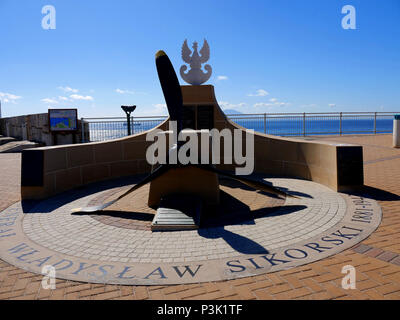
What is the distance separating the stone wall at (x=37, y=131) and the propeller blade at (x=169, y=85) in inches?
526

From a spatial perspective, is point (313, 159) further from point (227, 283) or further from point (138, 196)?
point (227, 283)

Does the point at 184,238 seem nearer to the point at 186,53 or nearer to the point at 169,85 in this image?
the point at 169,85

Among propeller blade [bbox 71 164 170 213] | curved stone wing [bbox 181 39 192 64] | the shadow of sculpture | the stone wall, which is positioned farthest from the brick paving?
the stone wall

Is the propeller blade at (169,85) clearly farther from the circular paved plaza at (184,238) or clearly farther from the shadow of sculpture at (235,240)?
the shadow of sculpture at (235,240)

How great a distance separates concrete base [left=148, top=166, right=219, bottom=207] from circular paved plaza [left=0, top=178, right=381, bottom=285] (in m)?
0.30

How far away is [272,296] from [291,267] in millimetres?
641

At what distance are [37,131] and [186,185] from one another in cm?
1781

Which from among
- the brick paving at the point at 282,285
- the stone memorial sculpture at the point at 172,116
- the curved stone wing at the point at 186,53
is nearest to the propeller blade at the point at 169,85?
the stone memorial sculpture at the point at 172,116

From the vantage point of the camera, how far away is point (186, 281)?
3.15m

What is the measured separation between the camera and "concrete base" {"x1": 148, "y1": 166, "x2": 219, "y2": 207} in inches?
238

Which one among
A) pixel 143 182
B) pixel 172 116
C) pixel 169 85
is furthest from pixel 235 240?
pixel 169 85
